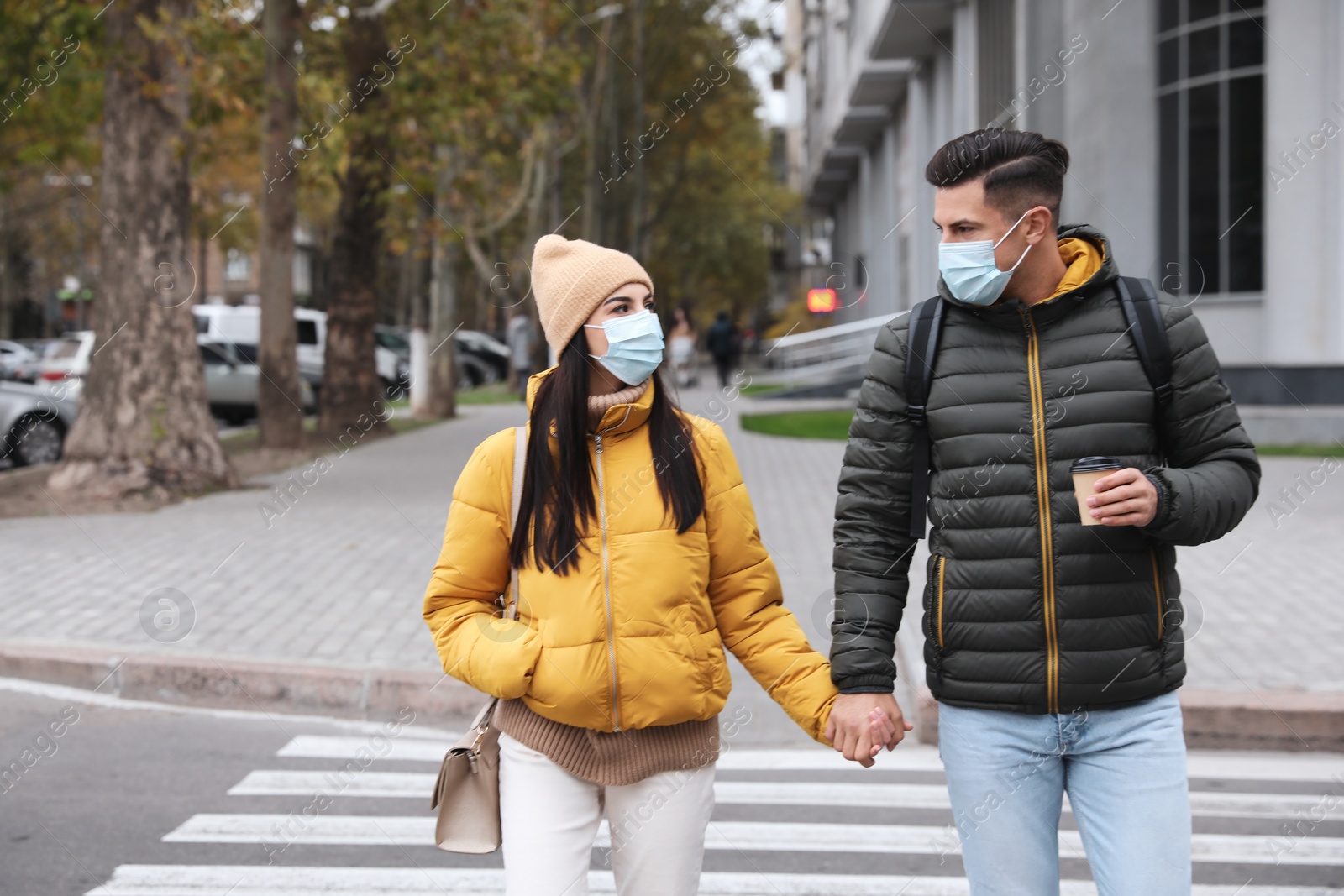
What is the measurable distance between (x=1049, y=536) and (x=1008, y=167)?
0.70 meters

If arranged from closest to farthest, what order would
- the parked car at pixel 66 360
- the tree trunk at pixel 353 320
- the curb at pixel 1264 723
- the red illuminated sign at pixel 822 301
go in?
the curb at pixel 1264 723
the tree trunk at pixel 353 320
the parked car at pixel 66 360
the red illuminated sign at pixel 822 301

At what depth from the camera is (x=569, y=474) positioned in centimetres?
279

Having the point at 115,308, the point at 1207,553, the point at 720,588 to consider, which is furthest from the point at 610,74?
the point at 720,588

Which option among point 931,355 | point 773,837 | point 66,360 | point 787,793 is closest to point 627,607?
point 931,355

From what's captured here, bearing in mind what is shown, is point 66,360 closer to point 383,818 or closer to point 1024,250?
point 383,818

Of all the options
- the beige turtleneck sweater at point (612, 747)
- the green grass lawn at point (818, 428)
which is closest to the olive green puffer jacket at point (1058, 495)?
the beige turtleneck sweater at point (612, 747)

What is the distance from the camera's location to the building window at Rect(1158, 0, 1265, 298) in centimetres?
1673

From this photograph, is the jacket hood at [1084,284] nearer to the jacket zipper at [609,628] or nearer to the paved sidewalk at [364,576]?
the jacket zipper at [609,628]

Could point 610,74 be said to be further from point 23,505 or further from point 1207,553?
point 1207,553

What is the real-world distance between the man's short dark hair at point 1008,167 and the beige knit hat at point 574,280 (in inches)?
25.5

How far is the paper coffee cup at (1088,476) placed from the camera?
2.47 metres

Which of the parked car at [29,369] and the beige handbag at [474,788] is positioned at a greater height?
the parked car at [29,369]

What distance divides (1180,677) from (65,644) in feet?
19.9

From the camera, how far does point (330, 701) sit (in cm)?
652
